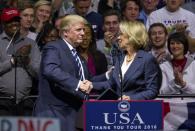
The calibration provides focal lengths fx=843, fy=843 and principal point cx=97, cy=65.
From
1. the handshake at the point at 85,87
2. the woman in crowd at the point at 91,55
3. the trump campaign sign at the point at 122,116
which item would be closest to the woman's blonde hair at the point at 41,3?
the woman in crowd at the point at 91,55

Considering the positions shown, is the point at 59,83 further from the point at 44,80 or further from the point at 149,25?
the point at 149,25

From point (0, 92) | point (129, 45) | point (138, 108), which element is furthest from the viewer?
point (0, 92)

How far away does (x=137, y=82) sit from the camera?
344 inches

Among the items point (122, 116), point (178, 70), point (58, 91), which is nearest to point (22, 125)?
point (122, 116)

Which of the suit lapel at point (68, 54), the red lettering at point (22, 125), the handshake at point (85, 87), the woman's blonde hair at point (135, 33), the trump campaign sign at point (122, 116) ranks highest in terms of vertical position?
the woman's blonde hair at point (135, 33)

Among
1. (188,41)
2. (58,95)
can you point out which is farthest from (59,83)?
(188,41)

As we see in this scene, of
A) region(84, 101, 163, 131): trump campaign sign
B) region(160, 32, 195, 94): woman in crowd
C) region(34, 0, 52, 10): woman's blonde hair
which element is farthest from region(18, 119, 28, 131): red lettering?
region(34, 0, 52, 10): woman's blonde hair

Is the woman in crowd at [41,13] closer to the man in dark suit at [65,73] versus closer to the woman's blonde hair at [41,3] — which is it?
the woman's blonde hair at [41,3]

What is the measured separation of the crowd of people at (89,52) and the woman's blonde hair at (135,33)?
1 cm

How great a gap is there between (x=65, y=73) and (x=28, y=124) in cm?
237

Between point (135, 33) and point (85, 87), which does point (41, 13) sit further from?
point (85, 87)

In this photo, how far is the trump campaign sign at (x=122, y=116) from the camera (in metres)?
8.27

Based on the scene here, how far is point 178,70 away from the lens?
1063cm

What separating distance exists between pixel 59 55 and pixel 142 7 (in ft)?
15.3
